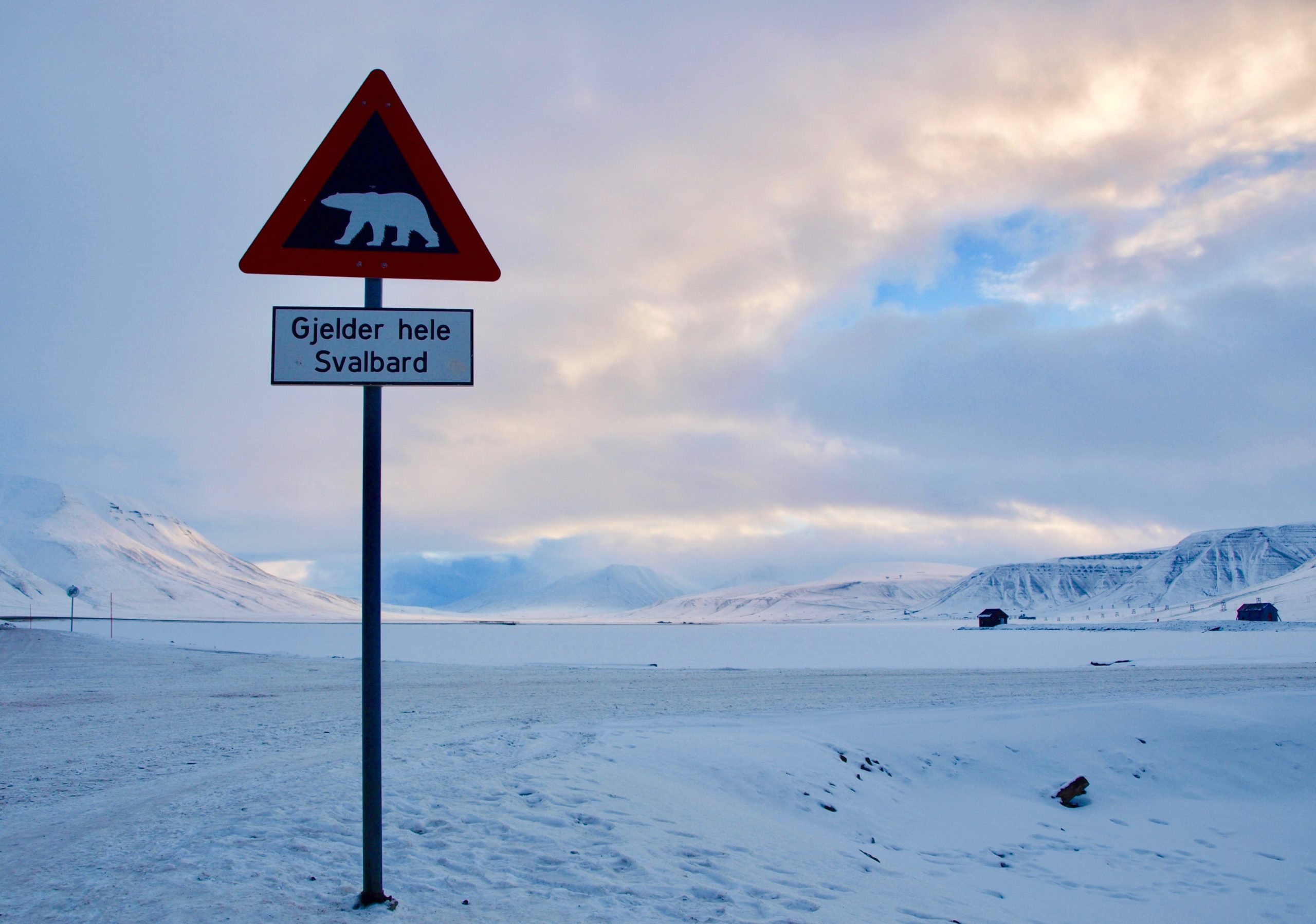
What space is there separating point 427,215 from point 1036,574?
217 m

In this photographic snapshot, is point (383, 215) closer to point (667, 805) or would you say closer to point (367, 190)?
point (367, 190)

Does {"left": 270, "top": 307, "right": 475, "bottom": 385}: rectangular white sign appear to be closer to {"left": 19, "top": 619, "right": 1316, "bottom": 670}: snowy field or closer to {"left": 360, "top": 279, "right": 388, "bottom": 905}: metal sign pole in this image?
{"left": 360, "top": 279, "right": 388, "bottom": 905}: metal sign pole

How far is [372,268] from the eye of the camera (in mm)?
4258

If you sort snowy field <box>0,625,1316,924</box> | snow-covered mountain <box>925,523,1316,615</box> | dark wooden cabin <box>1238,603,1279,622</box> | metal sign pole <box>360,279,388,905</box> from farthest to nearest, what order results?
snow-covered mountain <box>925,523,1316,615</box> → dark wooden cabin <box>1238,603,1279,622</box> → snowy field <box>0,625,1316,924</box> → metal sign pole <box>360,279,388,905</box>

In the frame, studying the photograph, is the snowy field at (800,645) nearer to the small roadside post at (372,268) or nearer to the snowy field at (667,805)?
the snowy field at (667,805)

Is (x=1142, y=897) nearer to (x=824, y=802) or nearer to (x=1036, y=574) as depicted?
(x=824, y=802)

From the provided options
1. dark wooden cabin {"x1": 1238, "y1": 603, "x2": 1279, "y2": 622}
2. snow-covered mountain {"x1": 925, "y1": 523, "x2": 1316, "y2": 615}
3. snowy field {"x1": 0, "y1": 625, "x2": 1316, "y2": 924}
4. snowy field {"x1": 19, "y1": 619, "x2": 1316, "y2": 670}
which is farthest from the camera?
snow-covered mountain {"x1": 925, "y1": 523, "x2": 1316, "y2": 615}

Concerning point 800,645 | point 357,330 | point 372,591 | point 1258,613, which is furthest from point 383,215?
point 1258,613

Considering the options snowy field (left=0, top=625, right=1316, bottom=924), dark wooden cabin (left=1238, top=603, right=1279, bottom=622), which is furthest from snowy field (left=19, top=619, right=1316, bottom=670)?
snowy field (left=0, top=625, right=1316, bottom=924)

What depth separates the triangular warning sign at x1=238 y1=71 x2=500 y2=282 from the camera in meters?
4.23

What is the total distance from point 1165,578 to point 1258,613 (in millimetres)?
107300

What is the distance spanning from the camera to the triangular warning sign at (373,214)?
4234mm

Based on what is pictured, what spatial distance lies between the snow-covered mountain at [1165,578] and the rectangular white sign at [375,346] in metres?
180

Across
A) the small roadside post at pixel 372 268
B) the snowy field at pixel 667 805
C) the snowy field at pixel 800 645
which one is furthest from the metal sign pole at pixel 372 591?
the snowy field at pixel 800 645
